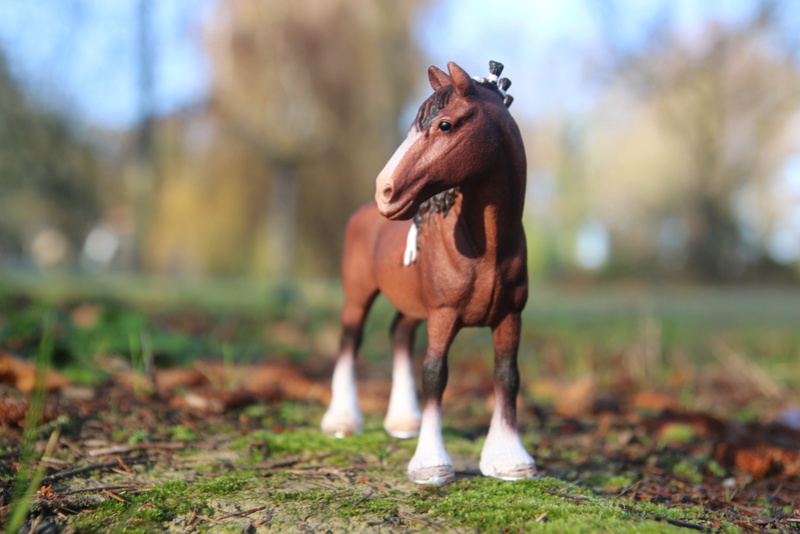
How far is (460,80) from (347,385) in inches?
51.5

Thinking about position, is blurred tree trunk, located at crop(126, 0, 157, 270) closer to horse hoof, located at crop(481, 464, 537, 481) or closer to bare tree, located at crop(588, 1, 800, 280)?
bare tree, located at crop(588, 1, 800, 280)

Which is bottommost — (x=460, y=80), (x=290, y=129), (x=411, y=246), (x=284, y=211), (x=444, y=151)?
(x=411, y=246)

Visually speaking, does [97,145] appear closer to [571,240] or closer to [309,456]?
[571,240]

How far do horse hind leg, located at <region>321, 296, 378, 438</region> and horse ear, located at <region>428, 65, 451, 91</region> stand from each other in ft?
3.02

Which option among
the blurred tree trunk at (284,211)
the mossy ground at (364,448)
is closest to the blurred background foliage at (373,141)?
the blurred tree trunk at (284,211)

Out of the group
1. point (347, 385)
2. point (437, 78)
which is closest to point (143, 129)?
point (347, 385)

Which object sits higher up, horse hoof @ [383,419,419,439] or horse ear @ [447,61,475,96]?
horse ear @ [447,61,475,96]

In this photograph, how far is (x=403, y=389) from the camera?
98.8 inches

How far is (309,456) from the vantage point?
2.19m

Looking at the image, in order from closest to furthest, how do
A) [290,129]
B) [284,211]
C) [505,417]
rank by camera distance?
1. [505,417]
2. [290,129]
3. [284,211]

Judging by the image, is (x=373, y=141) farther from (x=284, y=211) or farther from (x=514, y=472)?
(x=514, y=472)

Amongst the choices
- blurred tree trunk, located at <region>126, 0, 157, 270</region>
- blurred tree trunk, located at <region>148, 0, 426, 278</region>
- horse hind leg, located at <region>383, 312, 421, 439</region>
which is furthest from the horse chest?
blurred tree trunk, located at <region>126, 0, 157, 270</region>

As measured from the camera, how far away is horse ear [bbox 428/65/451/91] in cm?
192

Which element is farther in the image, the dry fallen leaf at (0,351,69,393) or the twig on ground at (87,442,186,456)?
the dry fallen leaf at (0,351,69,393)
